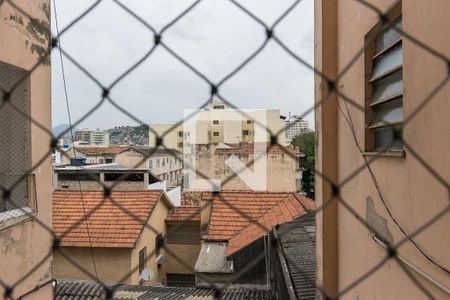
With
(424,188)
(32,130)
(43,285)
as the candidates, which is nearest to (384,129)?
(424,188)

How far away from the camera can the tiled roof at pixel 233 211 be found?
20.1 feet

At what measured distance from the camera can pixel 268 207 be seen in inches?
258

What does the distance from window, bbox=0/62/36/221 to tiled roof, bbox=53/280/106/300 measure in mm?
2196

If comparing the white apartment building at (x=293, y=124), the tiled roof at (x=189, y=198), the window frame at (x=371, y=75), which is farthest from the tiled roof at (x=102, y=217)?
the window frame at (x=371, y=75)

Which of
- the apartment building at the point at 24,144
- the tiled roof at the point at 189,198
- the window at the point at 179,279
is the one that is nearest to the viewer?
the apartment building at the point at 24,144

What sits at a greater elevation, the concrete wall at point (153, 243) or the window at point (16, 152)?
the window at point (16, 152)

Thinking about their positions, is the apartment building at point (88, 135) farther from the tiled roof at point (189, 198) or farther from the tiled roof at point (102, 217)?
the tiled roof at point (189, 198)

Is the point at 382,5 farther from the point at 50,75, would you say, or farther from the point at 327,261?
the point at 50,75

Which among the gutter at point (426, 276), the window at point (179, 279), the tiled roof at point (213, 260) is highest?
the gutter at point (426, 276)

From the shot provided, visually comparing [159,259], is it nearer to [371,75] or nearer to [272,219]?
[272,219]

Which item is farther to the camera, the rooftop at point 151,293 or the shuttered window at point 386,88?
the rooftop at point 151,293

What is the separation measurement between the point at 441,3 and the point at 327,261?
56.2 inches

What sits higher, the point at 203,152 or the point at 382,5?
the point at 382,5

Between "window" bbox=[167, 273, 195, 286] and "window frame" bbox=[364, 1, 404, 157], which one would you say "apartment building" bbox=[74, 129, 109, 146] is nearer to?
"window frame" bbox=[364, 1, 404, 157]
